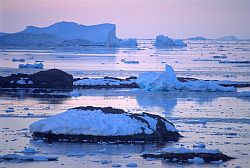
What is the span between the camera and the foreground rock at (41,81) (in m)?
27.1

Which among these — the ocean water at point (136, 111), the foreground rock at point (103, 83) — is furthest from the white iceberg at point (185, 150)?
the foreground rock at point (103, 83)

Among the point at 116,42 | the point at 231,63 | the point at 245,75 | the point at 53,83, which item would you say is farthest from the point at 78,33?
the point at 53,83

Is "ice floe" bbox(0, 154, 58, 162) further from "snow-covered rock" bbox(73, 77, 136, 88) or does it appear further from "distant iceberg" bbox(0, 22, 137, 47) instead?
"distant iceberg" bbox(0, 22, 137, 47)

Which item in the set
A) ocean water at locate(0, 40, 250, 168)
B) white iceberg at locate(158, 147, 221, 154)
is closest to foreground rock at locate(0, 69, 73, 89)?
ocean water at locate(0, 40, 250, 168)

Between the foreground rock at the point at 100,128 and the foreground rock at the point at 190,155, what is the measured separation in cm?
144

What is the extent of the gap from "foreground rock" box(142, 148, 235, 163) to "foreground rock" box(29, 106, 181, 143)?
144cm

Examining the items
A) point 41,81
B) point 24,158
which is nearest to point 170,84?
point 41,81

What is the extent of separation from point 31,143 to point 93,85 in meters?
14.5

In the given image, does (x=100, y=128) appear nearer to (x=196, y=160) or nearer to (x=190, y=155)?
(x=190, y=155)

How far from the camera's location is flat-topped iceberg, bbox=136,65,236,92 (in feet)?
85.0

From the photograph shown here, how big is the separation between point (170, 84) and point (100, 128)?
12.6 metres

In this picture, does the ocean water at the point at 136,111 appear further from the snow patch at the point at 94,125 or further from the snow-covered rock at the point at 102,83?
the snow-covered rock at the point at 102,83

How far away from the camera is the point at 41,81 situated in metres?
27.6

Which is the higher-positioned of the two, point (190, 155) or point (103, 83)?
point (103, 83)
